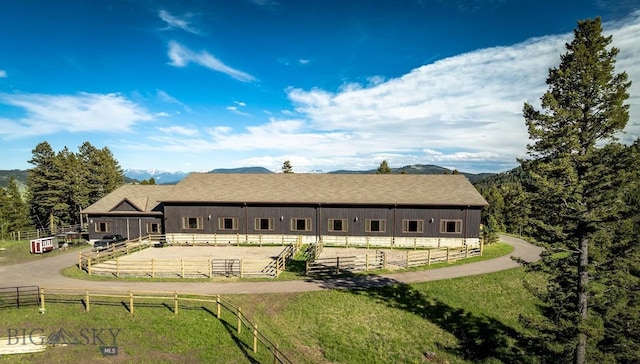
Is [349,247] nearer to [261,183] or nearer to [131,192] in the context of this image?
[261,183]

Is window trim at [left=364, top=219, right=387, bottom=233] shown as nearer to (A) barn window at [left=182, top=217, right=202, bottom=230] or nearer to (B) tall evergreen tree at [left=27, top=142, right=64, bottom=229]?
(A) barn window at [left=182, top=217, right=202, bottom=230]

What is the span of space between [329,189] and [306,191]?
2605mm

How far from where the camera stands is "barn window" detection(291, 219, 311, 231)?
3576cm

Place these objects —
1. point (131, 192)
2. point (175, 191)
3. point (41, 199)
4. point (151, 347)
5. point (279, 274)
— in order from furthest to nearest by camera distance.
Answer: point (41, 199)
point (131, 192)
point (175, 191)
point (279, 274)
point (151, 347)

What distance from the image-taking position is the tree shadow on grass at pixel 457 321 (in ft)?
57.8

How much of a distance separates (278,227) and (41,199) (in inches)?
1731

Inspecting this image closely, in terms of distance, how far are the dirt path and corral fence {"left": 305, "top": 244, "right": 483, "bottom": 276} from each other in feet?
4.58

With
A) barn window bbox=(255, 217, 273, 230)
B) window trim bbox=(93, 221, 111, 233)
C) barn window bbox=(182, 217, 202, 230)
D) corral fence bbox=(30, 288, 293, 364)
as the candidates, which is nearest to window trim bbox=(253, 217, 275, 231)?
barn window bbox=(255, 217, 273, 230)

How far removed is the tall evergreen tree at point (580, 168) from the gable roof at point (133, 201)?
35.1 m

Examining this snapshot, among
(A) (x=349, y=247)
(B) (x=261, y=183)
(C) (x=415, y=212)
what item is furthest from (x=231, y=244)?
(C) (x=415, y=212)

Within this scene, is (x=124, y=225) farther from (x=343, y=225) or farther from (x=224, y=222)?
(x=343, y=225)

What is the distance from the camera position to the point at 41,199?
53.9 metres

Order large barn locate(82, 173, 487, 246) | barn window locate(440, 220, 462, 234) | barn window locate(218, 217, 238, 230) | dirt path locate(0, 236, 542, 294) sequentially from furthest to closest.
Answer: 1. barn window locate(218, 217, 238, 230)
2. large barn locate(82, 173, 487, 246)
3. barn window locate(440, 220, 462, 234)
4. dirt path locate(0, 236, 542, 294)

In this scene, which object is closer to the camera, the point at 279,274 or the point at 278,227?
the point at 279,274
